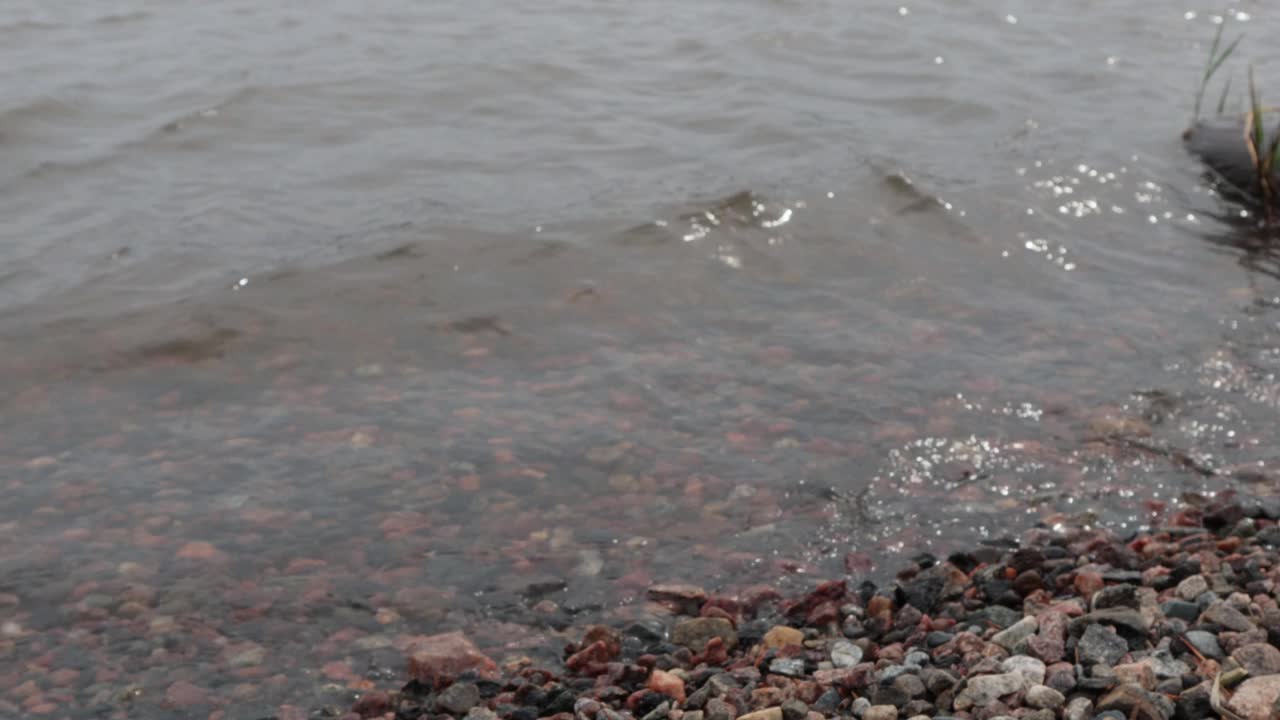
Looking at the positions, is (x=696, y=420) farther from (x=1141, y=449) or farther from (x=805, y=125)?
(x=805, y=125)

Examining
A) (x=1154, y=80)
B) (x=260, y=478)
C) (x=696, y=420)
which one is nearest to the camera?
(x=260, y=478)

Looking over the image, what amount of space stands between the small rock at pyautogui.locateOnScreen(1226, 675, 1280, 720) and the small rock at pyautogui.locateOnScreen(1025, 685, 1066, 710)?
1.53 ft

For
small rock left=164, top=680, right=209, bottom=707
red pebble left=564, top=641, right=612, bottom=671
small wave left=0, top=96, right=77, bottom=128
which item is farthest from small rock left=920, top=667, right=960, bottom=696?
small wave left=0, top=96, right=77, bottom=128

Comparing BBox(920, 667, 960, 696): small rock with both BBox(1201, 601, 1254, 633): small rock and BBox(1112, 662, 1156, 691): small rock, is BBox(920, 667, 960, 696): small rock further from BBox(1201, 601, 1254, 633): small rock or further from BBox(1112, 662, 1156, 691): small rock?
BBox(1201, 601, 1254, 633): small rock

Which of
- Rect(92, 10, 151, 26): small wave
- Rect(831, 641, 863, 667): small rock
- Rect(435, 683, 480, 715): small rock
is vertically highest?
Rect(92, 10, 151, 26): small wave

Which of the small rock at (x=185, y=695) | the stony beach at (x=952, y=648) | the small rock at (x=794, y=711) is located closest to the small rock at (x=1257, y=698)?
the stony beach at (x=952, y=648)

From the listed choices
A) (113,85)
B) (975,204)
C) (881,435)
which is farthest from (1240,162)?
(113,85)

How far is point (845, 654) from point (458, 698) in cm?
135

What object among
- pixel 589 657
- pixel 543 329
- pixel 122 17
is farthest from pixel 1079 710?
pixel 122 17

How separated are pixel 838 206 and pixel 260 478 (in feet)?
15.8

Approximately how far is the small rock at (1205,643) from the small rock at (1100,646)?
0.20m

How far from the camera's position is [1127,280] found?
27.9 feet

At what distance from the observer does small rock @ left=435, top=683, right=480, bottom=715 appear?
15.3 ft

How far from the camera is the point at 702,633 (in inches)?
199
